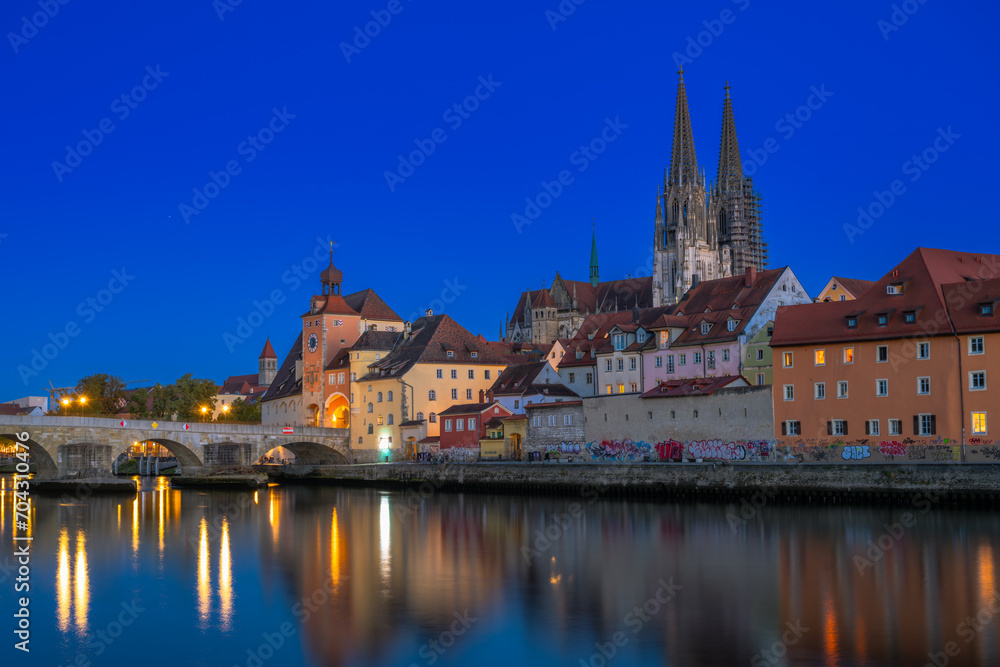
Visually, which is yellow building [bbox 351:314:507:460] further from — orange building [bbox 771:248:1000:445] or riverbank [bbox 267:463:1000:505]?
orange building [bbox 771:248:1000:445]

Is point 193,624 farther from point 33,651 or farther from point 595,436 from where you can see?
point 595,436

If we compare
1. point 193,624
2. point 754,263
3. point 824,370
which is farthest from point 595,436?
point 754,263

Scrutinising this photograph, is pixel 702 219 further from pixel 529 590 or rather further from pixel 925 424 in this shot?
pixel 529 590

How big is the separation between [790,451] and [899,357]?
7.24m

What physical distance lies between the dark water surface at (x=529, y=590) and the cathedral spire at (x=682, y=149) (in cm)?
10990

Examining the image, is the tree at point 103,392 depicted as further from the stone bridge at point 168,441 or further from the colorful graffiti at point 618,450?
the colorful graffiti at point 618,450

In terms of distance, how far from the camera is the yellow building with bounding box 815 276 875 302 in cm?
7000

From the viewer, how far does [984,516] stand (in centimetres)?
4041

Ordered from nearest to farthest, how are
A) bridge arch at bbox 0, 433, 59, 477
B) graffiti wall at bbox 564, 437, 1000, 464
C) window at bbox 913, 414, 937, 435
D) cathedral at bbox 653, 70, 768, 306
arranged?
graffiti wall at bbox 564, 437, 1000, 464 → window at bbox 913, 414, 937, 435 → bridge arch at bbox 0, 433, 59, 477 → cathedral at bbox 653, 70, 768, 306

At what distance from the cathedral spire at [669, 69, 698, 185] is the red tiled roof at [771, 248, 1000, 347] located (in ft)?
314

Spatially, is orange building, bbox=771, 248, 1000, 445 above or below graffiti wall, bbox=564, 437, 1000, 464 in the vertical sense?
above

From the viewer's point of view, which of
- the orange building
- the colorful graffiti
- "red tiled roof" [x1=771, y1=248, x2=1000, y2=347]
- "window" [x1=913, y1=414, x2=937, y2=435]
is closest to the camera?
the orange building

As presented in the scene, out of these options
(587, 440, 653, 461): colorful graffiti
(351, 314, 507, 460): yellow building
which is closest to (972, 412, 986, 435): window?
(587, 440, 653, 461): colorful graffiti

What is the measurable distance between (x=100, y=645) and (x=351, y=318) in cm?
7375
